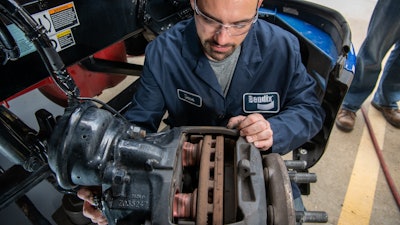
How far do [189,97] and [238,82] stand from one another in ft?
0.69

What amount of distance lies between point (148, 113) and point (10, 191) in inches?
19.9

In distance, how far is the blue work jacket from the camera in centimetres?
101

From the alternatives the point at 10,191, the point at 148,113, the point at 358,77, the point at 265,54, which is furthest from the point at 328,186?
the point at 10,191

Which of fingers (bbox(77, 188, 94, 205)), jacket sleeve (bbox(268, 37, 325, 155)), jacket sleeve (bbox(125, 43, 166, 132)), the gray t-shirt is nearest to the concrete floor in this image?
jacket sleeve (bbox(268, 37, 325, 155))

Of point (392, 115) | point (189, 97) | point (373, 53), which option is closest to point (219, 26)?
point (189, 97)

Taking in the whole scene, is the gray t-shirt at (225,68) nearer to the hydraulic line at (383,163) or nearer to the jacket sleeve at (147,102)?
the jacket sleeve at (147,102)

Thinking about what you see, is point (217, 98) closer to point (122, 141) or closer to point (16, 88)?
point (122, 141)

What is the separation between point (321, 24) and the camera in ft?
4.27

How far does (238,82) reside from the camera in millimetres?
1032

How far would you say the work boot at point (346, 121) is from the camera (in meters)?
2.06

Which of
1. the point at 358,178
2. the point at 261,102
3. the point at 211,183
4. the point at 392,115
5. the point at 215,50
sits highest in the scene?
the point at 215,50

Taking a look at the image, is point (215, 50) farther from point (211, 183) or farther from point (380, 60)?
point (380, 60)

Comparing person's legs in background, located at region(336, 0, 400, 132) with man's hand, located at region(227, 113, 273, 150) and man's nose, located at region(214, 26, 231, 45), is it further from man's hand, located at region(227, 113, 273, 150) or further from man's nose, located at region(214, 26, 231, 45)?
man's hand, located at region(227, 113, 273, 150)

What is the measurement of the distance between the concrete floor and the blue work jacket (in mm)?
821
